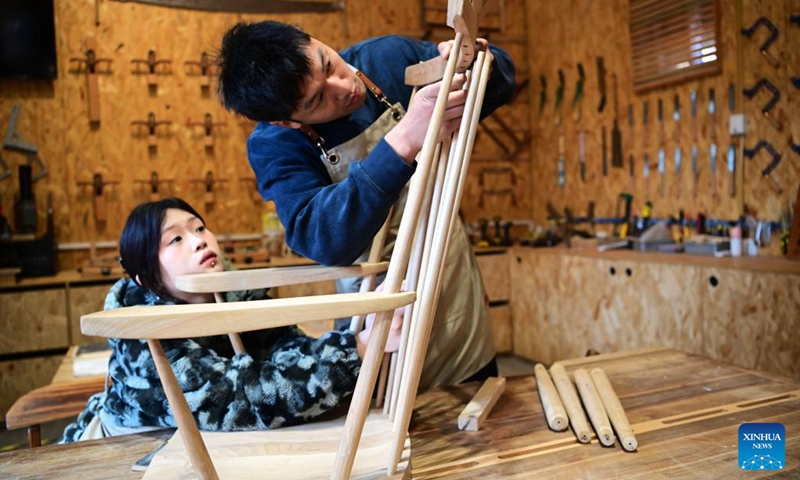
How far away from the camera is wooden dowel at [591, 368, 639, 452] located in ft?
3.70

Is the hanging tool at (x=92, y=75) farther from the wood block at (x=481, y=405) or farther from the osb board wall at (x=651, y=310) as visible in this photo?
the wood block at (x=481, y=405)

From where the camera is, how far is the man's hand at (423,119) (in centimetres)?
108

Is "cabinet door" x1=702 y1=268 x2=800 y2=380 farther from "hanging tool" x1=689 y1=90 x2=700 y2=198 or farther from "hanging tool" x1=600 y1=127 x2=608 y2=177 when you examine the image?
"hanging tool" x1=600 y1=127 x2=608 y2=177

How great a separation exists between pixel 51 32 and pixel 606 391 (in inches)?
181

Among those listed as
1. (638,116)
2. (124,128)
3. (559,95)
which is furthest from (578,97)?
(124,128)

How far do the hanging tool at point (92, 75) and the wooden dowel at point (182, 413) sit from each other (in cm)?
426

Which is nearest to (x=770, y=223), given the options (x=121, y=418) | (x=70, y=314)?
(x=121, y=418)

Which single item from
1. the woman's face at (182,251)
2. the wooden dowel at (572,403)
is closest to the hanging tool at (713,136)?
the wooden dowel at (572,403)

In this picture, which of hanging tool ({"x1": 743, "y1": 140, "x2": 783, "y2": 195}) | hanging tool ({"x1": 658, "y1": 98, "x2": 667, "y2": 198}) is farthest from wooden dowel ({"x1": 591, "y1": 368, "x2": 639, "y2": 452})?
hanging tool ({"x1": 658, "y1": 98, "x2": 667, "y2": 198})

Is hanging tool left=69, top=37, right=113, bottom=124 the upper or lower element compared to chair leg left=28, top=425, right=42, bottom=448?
upper

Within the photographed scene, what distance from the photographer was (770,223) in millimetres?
3539

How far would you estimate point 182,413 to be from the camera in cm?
83

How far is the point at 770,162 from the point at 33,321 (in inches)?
183

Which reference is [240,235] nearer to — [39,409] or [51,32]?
[51,32]
